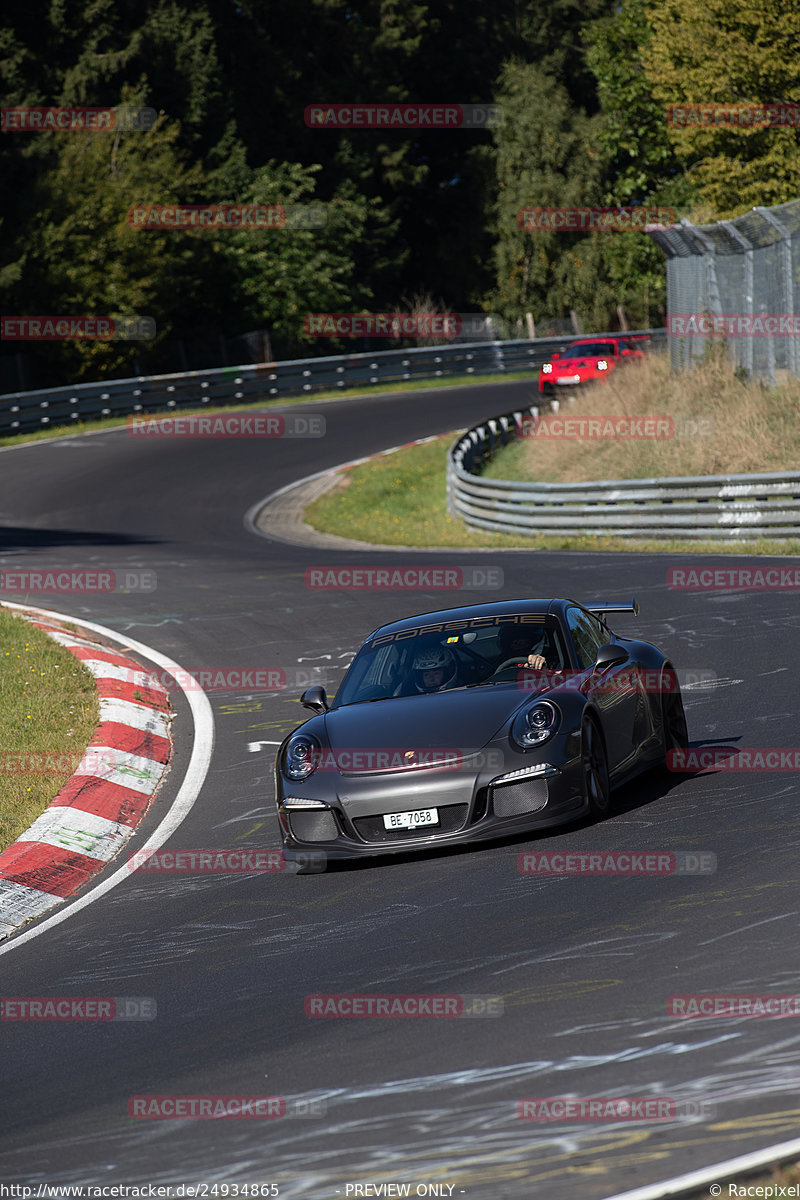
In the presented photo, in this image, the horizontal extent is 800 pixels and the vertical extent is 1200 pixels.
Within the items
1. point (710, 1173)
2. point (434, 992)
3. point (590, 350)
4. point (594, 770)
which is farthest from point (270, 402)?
point (710, 1173)

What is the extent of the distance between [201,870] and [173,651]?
7.35m

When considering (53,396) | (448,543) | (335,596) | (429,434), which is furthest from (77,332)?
(335,596)

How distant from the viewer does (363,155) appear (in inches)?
2820

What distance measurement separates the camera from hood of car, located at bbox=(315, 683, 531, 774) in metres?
8.02

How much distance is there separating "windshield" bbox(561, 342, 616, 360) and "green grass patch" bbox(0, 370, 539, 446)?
10643 millimetres

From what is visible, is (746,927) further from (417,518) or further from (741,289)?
(417,518)

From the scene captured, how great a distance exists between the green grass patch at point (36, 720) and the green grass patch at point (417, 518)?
9.56 m

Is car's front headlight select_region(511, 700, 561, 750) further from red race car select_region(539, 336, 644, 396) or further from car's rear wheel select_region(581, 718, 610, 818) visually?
red race car select_region(539, 336, 644, 396)

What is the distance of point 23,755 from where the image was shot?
1123 cm

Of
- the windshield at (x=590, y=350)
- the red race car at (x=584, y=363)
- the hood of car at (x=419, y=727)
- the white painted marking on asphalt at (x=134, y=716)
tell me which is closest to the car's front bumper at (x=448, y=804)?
the hood of car at (x=419, y=727)

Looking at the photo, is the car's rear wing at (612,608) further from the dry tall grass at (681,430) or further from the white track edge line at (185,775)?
the dry tall grass at (681,430)

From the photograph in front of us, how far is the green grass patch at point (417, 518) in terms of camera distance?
858 inches

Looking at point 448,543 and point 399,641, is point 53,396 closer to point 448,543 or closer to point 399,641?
point 448,543

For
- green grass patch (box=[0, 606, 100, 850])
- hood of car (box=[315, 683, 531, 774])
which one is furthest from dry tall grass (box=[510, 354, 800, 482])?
hood of car (box=[315, 683, 531, 774])
